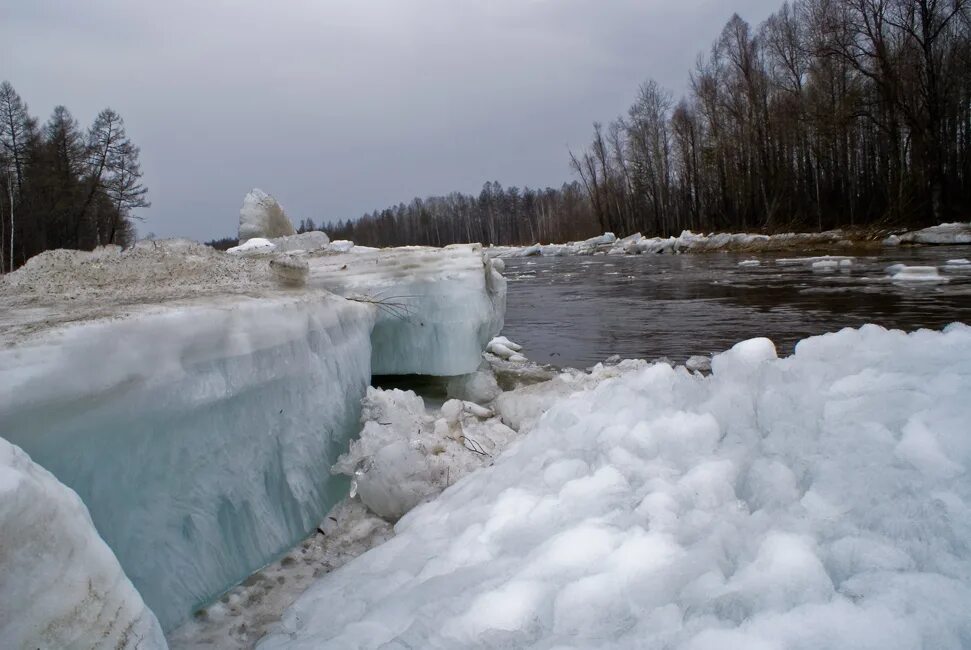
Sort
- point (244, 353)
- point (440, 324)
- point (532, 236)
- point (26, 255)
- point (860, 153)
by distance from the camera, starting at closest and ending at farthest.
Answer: point (244, 353) < point (440, 324) < point (26, 255) < point (860, 153) < point (532, 236)

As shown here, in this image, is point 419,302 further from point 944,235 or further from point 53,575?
point 944,235

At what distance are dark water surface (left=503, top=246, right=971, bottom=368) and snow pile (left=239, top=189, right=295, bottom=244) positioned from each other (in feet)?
18.3

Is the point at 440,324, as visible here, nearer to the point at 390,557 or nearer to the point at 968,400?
the point at 390,557

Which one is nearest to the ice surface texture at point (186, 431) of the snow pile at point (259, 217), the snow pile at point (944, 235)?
the snow pile at point (259, 217)

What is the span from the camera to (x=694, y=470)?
169 cm

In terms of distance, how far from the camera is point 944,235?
51.7ft

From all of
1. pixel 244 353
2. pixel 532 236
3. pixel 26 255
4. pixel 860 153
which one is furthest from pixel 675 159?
pixel 244 353

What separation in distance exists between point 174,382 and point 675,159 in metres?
41.0

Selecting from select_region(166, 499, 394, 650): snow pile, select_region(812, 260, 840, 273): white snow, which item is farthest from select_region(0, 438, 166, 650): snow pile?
select_region(812, 260, 840, 273): white snow

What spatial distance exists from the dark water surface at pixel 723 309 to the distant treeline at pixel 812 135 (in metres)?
8.47

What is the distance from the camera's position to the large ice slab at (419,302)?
4.33 meters

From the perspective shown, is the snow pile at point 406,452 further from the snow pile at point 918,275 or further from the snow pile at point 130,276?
the snow pile at point 918,275

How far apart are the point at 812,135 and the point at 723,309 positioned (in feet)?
77.0

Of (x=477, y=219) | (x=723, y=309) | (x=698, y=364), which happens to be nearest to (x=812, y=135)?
(x=723, y=309)
